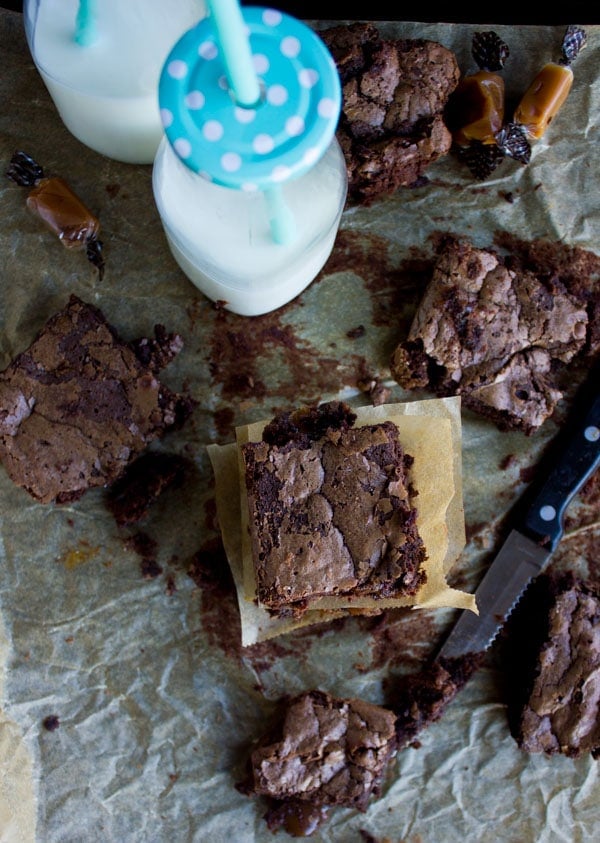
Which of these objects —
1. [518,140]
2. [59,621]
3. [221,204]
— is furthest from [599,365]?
[59,621]

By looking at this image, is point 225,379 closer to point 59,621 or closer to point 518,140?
point 59,621

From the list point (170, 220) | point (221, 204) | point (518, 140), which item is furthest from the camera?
point (518, 140)

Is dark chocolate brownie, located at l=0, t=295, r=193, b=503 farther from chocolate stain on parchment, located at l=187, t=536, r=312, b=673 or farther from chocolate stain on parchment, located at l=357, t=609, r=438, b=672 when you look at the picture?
chocolate stain on parchment, located at l=357, t=609, r=438, b=672

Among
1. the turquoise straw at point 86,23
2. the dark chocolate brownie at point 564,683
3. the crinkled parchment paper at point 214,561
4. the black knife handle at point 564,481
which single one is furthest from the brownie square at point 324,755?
the turquoise straw at point 86,23

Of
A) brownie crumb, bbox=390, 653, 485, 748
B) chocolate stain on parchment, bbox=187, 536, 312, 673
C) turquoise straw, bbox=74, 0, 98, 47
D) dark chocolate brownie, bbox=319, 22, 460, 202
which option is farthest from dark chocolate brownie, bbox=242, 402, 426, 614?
turquoise straw, bbox=74, 0, 98, 47

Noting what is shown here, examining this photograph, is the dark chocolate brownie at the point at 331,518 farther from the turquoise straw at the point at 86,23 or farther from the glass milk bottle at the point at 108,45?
the turquoise straw at the point at 86,23

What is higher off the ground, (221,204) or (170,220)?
(221,204)
